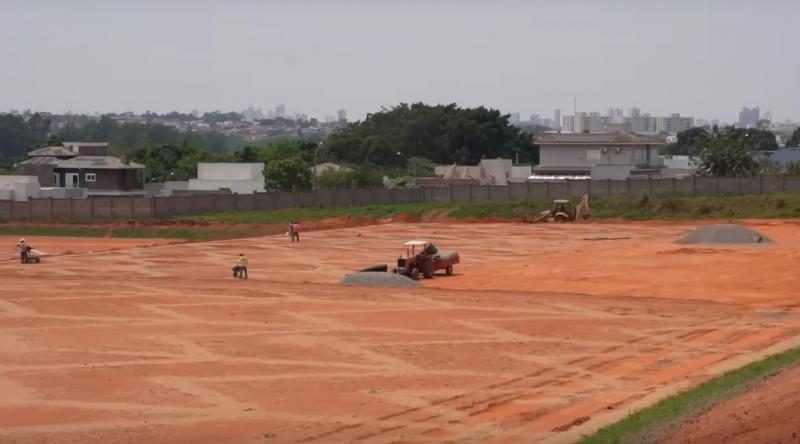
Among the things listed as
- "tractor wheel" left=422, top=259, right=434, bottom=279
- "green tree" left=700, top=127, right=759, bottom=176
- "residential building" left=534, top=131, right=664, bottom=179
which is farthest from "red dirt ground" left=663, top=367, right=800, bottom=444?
"residential building" left=534, top=131, right=664, bottom=179

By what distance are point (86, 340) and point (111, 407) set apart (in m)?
8.43

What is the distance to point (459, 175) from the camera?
11606 cm

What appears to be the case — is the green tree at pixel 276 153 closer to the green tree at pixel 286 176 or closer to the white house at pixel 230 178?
the white house at pixel 230 178

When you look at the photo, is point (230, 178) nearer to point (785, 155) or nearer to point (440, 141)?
point (440, 141)

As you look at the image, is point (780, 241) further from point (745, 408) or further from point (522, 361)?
point (745, 408)

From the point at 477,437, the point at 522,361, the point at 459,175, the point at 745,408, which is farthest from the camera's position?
the point at 459,175

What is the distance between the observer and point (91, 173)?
105 m

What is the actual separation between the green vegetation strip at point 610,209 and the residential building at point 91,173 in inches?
868

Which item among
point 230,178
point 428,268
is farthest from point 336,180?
point 428,268

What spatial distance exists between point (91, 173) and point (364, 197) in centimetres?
2526

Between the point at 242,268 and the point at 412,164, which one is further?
the point at 412,164

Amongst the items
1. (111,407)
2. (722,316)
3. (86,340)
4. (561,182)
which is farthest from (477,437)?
(561,182)

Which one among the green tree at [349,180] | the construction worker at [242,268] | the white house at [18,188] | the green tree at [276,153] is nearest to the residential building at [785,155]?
the green tree at [276,153]

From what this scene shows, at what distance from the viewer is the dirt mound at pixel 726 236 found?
54.4m
